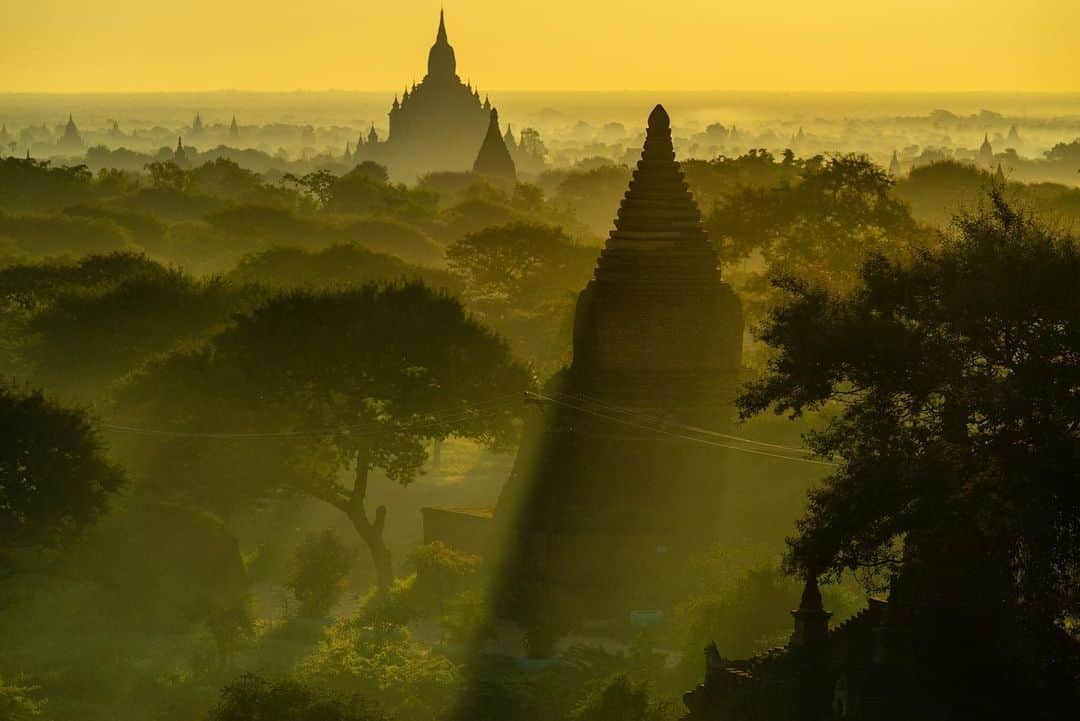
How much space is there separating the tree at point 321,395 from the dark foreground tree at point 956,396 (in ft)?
57.6

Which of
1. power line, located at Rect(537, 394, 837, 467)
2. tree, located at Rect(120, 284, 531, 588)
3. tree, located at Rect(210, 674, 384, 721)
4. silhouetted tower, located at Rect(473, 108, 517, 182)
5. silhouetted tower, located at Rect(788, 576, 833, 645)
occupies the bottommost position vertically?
silhouetted tower, located at Rect(473, 108, 517, 182)

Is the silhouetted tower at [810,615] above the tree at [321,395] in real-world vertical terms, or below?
above

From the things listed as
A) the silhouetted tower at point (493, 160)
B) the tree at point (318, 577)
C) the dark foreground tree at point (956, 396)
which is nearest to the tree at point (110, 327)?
the tree at point (318, 577)

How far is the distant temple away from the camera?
30.3 m

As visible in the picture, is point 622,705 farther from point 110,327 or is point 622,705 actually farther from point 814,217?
point 814,217

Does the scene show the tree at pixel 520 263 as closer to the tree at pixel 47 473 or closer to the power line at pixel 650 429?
the tree at pixel 47 473

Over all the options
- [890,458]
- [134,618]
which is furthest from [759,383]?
[134,618]

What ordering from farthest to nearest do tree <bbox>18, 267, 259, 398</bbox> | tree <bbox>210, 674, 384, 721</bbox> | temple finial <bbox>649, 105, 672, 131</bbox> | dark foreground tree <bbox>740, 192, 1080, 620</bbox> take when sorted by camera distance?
tree <bbox>18, 267, 259, 398</bbox> < temple finial <bbox>649, 105, 672, 131</bbox> < tree <bbox>210, 674, 384, 721</bbox> < dark foreground tree <bbox>740, 192, 1080, 620</bbox>

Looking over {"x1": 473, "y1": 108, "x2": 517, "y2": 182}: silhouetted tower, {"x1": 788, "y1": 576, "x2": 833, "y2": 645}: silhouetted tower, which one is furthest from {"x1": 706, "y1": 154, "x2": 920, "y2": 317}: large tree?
{"x1": 473, "y1": 108, "x2": 517, "y2": 182}: silhouetted tower

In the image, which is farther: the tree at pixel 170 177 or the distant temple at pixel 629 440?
the tree at pixel 170 177

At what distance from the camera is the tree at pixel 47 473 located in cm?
3158

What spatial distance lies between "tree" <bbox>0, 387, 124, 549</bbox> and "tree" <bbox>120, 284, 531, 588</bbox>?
6.56 meters

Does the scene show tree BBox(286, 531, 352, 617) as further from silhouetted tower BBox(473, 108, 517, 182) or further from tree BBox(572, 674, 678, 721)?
silhouetted tower BBox(473, 108, 517, 182)

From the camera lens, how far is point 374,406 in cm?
4138
